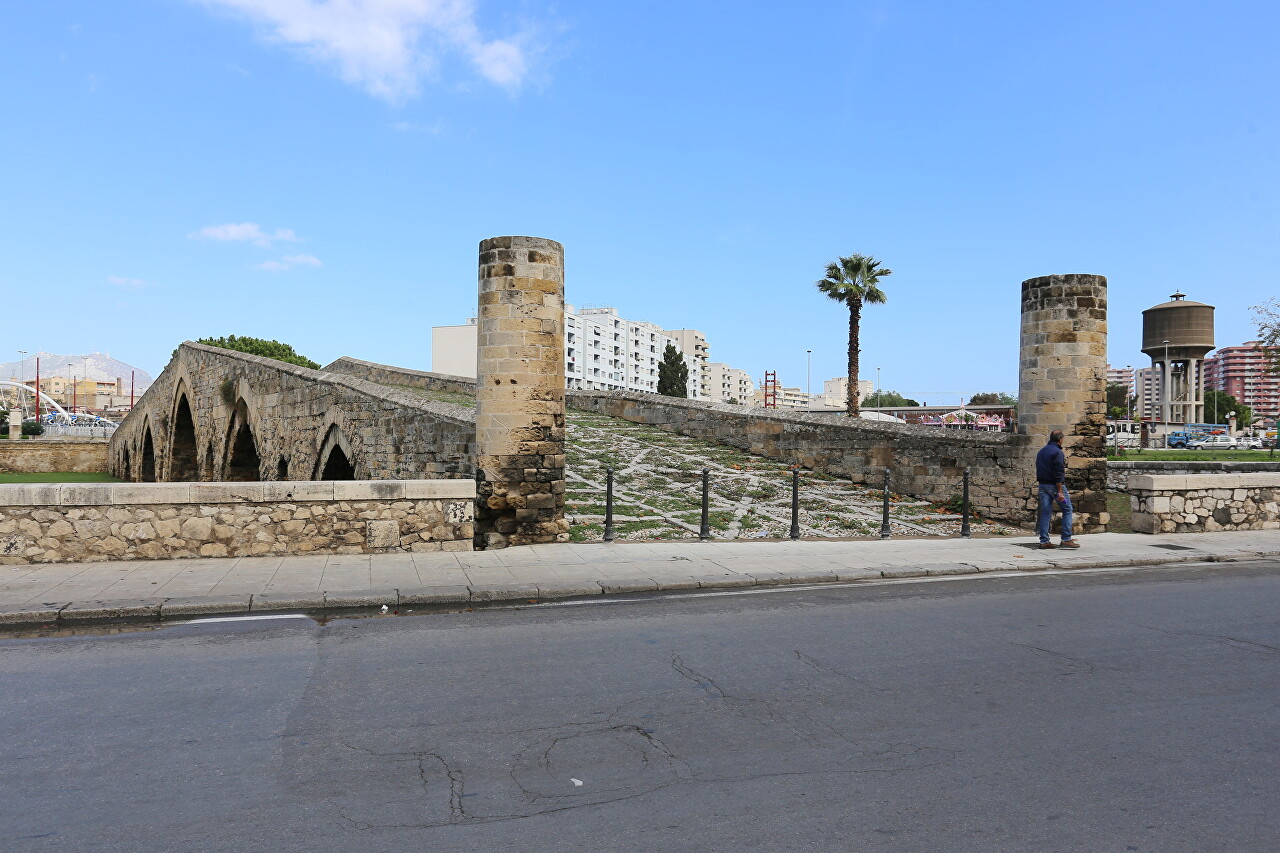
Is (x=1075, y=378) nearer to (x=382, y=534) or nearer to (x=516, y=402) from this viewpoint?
(x=516, y=402)

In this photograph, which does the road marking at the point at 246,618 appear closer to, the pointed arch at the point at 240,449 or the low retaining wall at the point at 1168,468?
the pointed arch at the point at 240,449

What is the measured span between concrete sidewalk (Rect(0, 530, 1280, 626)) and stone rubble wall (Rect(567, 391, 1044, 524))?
6.99 feet

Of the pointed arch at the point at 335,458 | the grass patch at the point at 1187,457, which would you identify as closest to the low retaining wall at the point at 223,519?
the pointed arch at the point at 335,458

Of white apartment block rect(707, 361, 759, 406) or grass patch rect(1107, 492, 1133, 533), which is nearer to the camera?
grass patch rect(1107, 492, 1133, 533)

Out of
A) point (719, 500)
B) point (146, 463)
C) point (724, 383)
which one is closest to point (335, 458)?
point (719, 500)

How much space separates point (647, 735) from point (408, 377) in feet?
88.6

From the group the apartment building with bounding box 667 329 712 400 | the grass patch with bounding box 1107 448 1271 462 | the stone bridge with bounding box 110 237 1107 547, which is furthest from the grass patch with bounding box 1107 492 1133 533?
the apartment building with bounding box 667 329 712 400

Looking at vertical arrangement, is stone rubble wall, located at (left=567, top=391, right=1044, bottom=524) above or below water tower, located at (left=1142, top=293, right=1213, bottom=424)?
below

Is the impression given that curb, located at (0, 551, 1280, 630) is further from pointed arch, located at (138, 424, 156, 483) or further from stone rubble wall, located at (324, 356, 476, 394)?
pointed arch, located at (138, 424, 156, 483)

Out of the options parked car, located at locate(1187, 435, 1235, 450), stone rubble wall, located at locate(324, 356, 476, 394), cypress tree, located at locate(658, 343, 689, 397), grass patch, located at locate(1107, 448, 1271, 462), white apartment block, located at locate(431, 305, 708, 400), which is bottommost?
grass patch, located at locate(1107, 448, 1271, 462)

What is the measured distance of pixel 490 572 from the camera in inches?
334

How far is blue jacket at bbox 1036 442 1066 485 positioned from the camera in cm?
1120

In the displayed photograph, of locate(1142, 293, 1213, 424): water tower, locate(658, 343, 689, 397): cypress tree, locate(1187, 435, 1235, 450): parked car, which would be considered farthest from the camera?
locate(658, 343, 689, 397): cypress tree

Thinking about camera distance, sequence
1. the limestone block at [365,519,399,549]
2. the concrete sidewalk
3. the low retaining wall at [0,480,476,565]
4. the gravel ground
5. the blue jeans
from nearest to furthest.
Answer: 1. the concrete sidewalk
2. the low retaining wall at [0,480,476,565]
3. the limestone block at [365,519,399,549]
4. the blue jeans
5. the gravel ground
